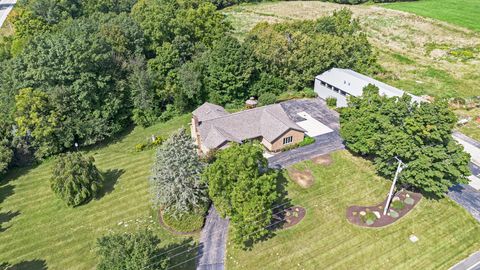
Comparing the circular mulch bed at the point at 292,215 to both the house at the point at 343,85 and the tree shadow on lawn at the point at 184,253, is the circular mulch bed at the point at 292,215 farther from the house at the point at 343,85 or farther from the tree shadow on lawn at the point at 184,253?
the house at the point at 343,85

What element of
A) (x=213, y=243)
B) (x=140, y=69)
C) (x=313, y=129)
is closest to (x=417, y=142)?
(x=313, y=129)

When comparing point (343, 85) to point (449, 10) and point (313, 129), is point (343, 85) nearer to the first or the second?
point (313, 129)

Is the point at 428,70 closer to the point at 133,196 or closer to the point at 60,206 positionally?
the point at 133,196

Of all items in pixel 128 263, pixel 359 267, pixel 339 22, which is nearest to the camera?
pixel 128 263

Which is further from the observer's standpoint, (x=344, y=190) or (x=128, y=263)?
(x=344, y=190)

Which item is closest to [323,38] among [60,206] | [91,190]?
Answer: [91,190]

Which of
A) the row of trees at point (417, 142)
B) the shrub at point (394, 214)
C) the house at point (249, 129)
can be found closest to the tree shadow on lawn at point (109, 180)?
the house at point (249, 129)
